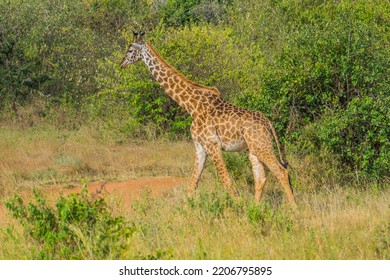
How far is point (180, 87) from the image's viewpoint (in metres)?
11.2

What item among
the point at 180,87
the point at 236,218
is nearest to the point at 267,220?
the point at 236,218

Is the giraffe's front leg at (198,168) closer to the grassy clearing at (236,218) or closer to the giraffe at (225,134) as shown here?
the giraffe at (225,134)

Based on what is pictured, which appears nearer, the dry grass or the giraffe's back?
the giraffe's back

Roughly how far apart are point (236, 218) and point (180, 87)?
327cm

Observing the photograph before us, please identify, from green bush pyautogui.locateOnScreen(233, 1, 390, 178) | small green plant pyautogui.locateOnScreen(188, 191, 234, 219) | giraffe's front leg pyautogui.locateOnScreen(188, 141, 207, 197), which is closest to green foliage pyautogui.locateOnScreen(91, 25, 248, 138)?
green bush pyautogui.locateOnScreen(233, 1, 390, 178)

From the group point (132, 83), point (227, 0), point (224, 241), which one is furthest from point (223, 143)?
point (227, 0)

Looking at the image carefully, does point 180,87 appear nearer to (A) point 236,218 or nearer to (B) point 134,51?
(B) point 134,51

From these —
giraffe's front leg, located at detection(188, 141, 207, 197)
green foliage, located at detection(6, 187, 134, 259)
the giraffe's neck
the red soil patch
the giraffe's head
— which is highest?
the giraffe's head

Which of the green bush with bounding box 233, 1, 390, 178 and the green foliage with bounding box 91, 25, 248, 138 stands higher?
the green bush with bounding box 233, 1, 390, 178

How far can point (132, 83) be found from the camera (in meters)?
16.9

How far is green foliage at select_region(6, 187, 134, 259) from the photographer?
7.04 meters

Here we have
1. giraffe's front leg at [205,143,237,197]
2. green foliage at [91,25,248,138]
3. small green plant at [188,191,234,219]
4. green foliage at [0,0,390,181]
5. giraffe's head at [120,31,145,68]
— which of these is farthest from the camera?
green foliage at [91,25,248,138]

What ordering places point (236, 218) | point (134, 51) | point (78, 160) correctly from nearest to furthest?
point (236, 218) < point (134, 51) < point (78, 160)

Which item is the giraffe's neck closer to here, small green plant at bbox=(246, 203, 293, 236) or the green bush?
the green bush
